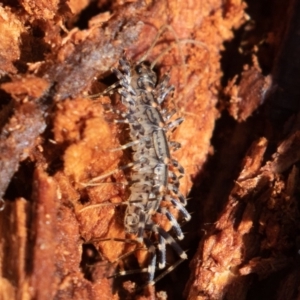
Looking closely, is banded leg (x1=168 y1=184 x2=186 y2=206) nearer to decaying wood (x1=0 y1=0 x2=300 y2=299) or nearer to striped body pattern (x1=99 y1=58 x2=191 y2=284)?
striped body pattern (x1=99 y1=58 x2=191 y2=284)

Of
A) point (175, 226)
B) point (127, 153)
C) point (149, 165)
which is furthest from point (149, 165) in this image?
point (175, 226)

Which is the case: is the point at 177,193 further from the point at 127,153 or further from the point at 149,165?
the point at 127,153

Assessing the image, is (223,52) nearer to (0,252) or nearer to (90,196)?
(90,196)

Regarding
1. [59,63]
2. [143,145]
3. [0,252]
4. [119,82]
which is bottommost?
[0,252]

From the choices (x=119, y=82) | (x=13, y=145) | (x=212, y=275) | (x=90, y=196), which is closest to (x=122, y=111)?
(x=119, y=82)

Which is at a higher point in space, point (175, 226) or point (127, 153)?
point (127, 153)

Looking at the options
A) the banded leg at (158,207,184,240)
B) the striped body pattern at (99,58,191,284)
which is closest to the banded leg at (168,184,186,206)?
the striped body pattern at (99,58,191,284)
